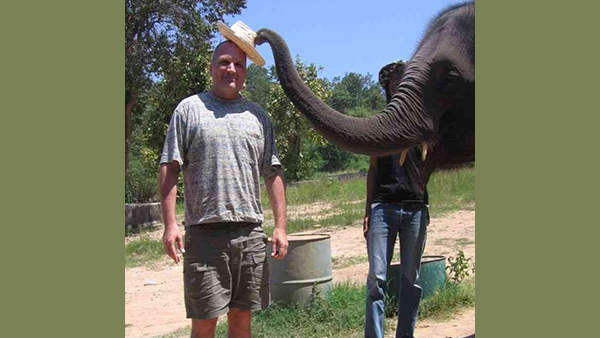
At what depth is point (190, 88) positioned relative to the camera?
1805cm

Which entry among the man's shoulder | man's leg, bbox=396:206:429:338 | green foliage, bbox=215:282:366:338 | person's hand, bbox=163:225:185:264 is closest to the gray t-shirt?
the man's shoulder

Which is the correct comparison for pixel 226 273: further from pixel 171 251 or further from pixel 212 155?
pixel 212 155

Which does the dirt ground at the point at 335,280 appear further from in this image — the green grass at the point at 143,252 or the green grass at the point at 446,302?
the green grass at the point at 143,252

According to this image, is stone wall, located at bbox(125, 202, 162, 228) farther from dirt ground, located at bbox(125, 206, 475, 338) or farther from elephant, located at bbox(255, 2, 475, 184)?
elephant, located at bbox(255, 2, 475, 184)

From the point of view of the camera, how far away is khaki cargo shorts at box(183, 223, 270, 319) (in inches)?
130

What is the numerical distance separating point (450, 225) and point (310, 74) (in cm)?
1435

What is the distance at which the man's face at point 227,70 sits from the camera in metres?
3.49

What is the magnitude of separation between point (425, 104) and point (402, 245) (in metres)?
1.09

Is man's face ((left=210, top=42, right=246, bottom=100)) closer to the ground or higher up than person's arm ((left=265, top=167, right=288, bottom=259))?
higher up

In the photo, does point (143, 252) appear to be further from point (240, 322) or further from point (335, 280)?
point (240, 322)

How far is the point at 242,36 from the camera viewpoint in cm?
348

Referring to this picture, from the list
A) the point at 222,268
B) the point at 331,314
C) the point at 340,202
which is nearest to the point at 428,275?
the point at 331,314

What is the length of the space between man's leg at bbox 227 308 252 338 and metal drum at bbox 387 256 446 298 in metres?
2.69

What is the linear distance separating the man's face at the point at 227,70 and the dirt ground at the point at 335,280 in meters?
3.05
